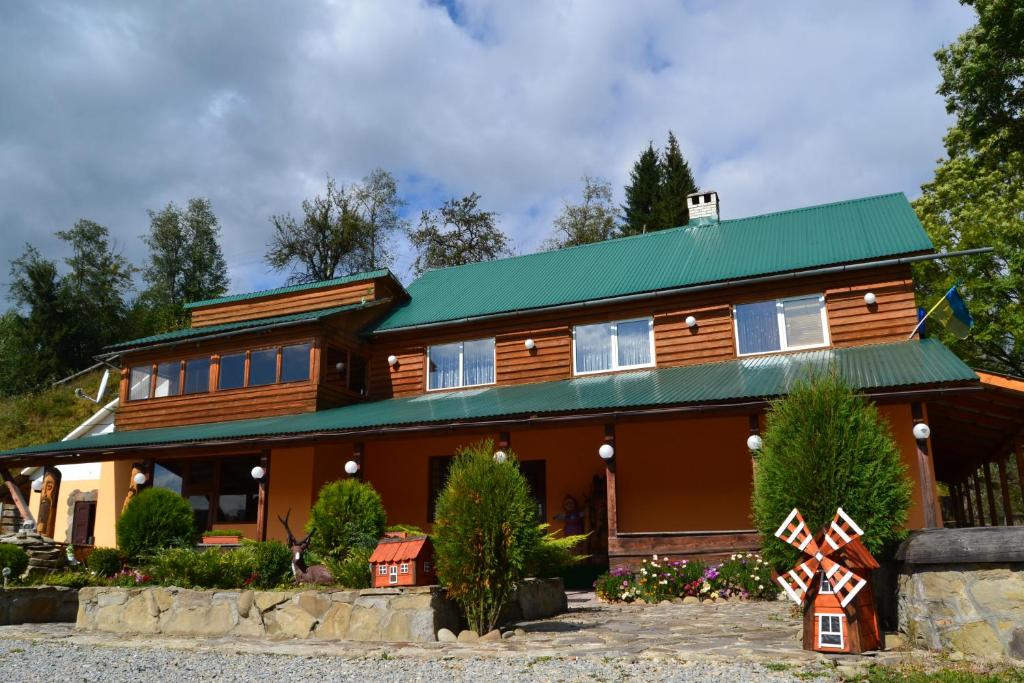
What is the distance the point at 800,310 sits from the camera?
53.9ft

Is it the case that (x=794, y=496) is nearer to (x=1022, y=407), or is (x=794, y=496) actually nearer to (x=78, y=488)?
(x=1022, y=407)

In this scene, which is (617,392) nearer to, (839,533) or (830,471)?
(830,471)

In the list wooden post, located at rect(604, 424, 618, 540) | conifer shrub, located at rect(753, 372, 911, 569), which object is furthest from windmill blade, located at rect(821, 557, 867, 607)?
wooden post, located at rect(604, 424, 618, 540)

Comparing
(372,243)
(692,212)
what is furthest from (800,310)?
(372,243)

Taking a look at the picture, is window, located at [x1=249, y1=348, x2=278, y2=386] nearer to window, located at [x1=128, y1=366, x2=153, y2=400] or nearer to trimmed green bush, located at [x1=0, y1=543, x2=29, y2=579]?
window, located at [x1=128, y1=366, x2=153, y2=400]

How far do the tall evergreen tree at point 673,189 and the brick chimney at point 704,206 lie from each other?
2201 centimetres

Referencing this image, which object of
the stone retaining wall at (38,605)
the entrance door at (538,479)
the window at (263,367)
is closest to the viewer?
the stone retaining wall at (38,605)

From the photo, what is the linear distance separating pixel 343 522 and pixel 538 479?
7.49 metres

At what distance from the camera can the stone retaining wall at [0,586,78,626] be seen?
1136 centimetres

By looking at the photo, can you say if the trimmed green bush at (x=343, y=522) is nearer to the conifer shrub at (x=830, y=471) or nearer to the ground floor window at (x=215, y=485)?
the conifer shrub at (x=830, y=471)

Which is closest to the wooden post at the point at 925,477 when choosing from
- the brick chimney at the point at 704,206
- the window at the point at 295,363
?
the brick chimney at the point at 704,206

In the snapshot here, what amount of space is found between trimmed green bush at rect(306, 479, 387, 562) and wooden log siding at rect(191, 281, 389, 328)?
33.3 ft

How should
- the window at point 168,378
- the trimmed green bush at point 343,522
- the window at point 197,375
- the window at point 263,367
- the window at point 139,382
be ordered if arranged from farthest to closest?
the window at point 139,382
the window at point 168,378
the window at point 197,375
the window at point 263,367
the trimmed green bush at point 343,522

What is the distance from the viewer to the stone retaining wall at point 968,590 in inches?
255
